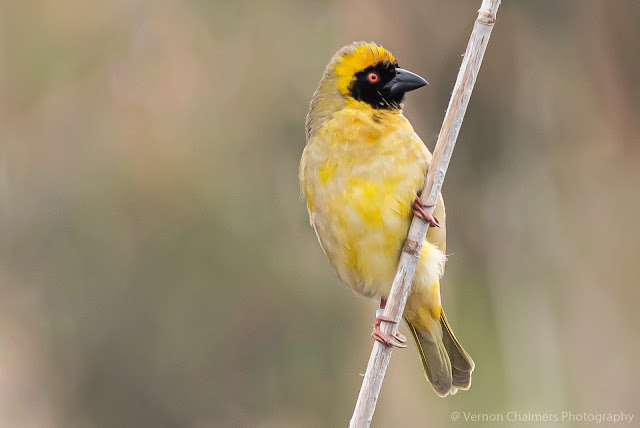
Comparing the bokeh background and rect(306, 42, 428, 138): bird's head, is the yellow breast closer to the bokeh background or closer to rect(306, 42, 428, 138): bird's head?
rect(306, 42, 428, 138): bird's head

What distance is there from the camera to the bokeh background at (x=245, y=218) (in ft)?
18.1

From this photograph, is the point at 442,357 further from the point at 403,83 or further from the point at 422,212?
the point at 403,83

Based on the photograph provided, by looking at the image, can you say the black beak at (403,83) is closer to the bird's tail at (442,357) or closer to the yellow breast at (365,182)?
the yellow breast at (365,182)

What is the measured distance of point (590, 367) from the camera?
5488mm

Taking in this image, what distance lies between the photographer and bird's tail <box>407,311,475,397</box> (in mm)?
3178

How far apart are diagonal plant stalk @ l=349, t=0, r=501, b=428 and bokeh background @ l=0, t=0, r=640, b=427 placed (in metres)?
2.78

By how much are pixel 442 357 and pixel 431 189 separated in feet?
3.12

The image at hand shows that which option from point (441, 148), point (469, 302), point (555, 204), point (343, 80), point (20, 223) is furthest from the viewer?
point (555, 204)

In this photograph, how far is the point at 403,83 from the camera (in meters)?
2.93

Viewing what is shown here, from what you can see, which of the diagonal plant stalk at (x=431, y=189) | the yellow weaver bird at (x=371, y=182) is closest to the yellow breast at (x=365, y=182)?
the yellow weaver bird at (x=371, y=182)

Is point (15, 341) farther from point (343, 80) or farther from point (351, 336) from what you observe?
point (343, 80)

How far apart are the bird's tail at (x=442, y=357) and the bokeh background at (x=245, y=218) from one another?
206 cm

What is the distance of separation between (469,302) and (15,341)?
3.14 meters

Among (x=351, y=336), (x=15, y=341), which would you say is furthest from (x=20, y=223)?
(x=351, y=336)
